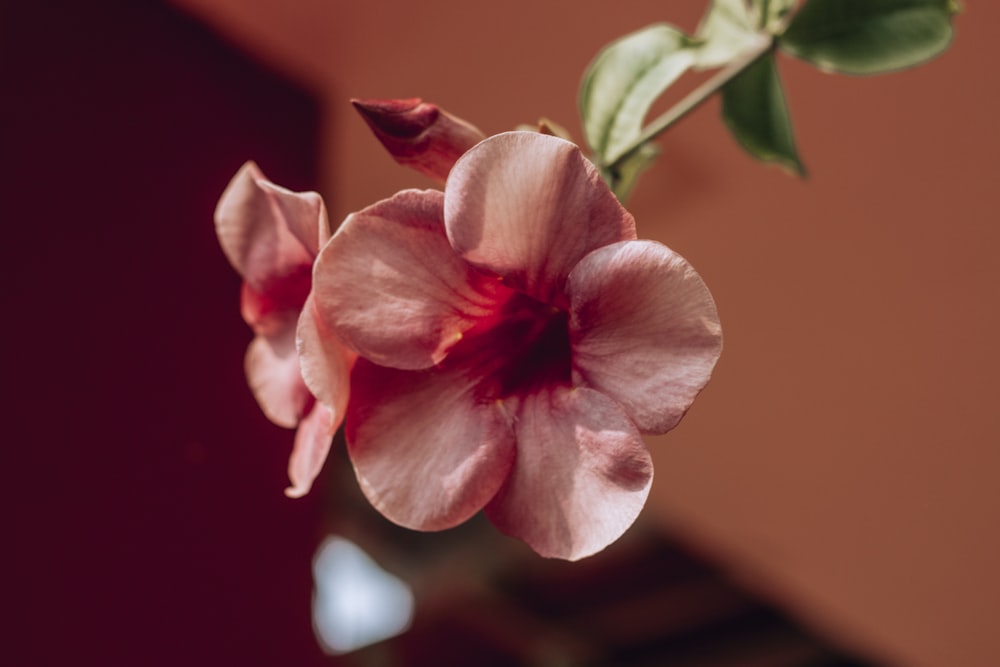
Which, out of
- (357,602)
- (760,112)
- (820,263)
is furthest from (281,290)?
(357,602)

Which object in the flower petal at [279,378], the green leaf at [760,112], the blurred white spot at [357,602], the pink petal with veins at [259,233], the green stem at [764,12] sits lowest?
the blurred white spot at [357,602]

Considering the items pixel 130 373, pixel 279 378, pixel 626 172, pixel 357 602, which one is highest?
pixel 626 172

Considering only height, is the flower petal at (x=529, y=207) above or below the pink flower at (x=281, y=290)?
above

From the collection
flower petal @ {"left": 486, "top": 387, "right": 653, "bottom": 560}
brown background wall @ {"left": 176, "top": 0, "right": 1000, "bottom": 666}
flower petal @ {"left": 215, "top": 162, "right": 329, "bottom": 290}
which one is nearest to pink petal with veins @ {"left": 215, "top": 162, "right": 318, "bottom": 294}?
flower petal @ {"left": 215, "top": 162, "right": 329, "bottom": 290}

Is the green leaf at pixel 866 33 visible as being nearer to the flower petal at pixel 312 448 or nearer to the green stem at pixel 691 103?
the green stem at pixel 691 103

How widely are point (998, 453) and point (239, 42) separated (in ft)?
5.07

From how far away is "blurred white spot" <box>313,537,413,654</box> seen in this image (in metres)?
3.35

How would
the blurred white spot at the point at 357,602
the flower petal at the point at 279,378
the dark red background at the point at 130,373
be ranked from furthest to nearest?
the blurred white spot at the point at 357,602 → the dark red background at the point at 130,373 → the flower petal at the point at 279,378

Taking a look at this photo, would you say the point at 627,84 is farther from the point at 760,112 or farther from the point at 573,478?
the point at 573,478

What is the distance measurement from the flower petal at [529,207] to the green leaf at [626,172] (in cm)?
11

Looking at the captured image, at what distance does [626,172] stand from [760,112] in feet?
0.38

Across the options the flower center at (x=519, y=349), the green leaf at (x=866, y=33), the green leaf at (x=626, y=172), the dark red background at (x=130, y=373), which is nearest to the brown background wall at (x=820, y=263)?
the dark red background at (x=130, y=373)

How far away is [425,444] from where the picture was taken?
357 millimetres

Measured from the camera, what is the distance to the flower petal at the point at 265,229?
407 millimetres
